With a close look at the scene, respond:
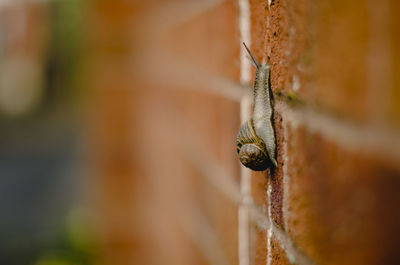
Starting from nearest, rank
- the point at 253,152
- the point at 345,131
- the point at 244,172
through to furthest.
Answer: the point at 345,131 → the point at 253,152 → the point at 244,172

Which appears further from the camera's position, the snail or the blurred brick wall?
the snail

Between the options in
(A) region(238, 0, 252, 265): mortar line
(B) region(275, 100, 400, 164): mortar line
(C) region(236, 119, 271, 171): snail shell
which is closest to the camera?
(B) region(275, 100, 400, 164): mortar line

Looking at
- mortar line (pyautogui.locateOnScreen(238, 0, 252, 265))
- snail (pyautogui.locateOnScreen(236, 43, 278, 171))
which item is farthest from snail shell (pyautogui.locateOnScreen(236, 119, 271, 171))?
mortar line (pyautogui.locateOnScreen(238, 0, 252, 265))

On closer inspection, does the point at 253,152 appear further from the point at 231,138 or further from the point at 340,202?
the point at 231,138

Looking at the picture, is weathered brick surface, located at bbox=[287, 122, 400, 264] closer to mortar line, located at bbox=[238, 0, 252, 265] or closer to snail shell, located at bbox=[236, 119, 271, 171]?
snail shell, located at bbox=[236, 119, 271, 171]

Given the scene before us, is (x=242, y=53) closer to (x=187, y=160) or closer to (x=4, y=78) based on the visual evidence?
(x=187, y=160)

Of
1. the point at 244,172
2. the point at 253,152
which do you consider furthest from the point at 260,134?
the point at 244,172

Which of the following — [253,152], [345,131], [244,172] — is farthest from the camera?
[244,172]
